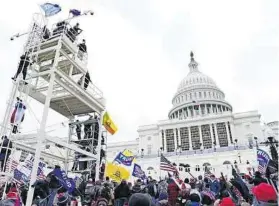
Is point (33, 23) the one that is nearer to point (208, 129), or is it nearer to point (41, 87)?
point (41, 87)

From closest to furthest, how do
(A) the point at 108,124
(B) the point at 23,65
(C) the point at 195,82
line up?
(B) the point at 23,65, (A) the point at 108,124, (C) the point at 195,82

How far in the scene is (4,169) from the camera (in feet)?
41.8

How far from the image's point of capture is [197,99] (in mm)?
90375

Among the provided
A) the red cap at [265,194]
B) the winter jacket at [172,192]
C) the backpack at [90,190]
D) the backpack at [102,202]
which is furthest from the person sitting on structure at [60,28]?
the red cap at [265,194]

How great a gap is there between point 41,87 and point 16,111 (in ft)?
11.2

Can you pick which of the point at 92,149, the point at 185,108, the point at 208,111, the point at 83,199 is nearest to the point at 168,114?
the point at 185,108

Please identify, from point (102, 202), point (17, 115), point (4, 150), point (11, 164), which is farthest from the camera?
point (17, 115)

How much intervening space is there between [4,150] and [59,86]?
5.74 meters

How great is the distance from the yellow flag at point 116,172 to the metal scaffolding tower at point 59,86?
2.19m

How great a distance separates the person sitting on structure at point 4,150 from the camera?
12781mm

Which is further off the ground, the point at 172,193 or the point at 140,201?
the point at 172,193

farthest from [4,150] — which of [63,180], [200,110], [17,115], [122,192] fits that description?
[200,110]

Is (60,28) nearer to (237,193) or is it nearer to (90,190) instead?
(90,190)

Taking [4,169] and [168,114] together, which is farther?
[168,114]
